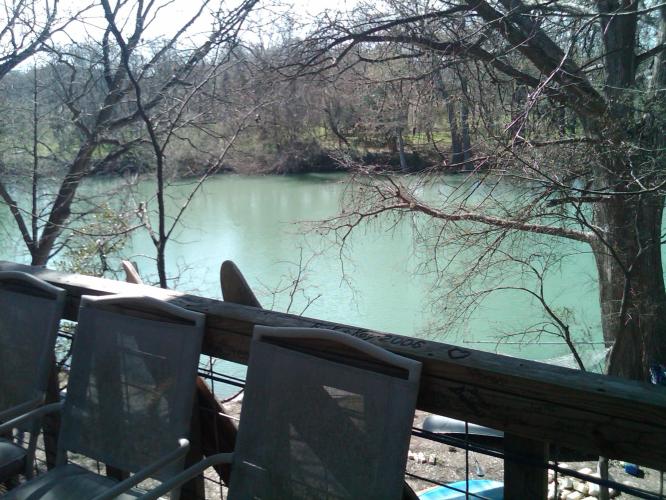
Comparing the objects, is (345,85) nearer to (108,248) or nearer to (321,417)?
(108,248)

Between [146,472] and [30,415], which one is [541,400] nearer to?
[146,472]

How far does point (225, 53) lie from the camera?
5.91m

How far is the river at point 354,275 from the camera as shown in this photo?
7.60 meters

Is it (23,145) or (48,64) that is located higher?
(48,64)

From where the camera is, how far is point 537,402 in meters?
1.20

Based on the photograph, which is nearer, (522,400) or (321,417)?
(522,400)

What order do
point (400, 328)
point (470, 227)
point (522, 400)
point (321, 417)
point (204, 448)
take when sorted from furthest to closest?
point (400, 328)
point (470, 227)
point (204, 448)
point (321, 417)
point (522, 400)

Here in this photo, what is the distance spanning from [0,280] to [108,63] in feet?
16.1

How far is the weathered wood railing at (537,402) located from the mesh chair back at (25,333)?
90cm

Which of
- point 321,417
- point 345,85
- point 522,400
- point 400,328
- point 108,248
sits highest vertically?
point 345,85

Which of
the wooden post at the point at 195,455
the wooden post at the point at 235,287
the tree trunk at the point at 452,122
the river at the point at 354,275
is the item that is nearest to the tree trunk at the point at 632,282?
the river at the point at 354,275

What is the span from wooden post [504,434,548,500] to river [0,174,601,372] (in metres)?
5.10

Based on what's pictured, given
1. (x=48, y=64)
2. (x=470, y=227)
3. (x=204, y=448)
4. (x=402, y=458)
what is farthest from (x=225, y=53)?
(x=402, y=458)

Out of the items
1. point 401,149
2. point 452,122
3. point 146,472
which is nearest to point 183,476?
point 146,472
